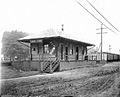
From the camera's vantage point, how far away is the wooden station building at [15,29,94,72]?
20875 millimetres

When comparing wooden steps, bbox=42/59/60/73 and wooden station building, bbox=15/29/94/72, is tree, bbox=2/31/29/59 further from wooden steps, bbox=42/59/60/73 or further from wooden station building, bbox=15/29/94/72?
wooden steps, bbox=42/59/60/73

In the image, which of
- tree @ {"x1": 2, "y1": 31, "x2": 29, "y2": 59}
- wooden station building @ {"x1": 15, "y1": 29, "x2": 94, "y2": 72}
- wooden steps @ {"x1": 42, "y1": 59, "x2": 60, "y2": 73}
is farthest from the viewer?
tree @ {"x1": 2, "y1": 31, "x2": 29, "y2": 59}

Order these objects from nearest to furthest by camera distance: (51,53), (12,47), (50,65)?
1. (50,65)
2. (51,53)
3. (12,47)

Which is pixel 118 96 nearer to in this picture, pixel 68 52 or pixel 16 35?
pixel 68 52

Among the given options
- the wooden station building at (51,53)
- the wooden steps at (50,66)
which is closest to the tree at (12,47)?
the wooden station building at (51,53)

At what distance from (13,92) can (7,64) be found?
18278 millimetres

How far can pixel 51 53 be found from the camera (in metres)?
23.7

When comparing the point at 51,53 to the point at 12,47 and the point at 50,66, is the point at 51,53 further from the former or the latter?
the point at 12,47

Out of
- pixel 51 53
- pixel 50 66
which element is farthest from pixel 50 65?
pixel 51 53

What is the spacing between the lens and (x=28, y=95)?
865 centimetres

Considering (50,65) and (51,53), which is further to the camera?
(51,53)

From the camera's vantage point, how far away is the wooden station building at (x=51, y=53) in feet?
68.5

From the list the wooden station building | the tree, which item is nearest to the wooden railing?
the wooden station building

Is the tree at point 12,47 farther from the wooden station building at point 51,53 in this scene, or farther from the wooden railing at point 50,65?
Answer: the wooden railing at point 50,65
